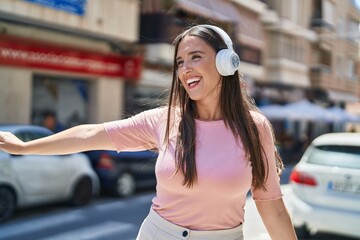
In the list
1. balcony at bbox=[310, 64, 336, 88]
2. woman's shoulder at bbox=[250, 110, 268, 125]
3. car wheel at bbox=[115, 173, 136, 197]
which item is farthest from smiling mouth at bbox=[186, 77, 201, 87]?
balcony at bbox=[310, 64, 336, 88]

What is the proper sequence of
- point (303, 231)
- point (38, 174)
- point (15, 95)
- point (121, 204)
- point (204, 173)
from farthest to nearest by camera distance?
1. point (15, 95)
2. point (121, 204)
3. point (38, 174)
4. point (303, 231)
5. point (204, 173)

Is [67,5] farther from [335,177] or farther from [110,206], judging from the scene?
[335,177]

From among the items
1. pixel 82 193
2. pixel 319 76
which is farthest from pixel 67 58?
pixel 319 76

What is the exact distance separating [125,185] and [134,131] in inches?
357

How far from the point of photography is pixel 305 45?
103 feet

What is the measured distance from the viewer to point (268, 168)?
2004 mm

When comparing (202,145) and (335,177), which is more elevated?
(202,145)

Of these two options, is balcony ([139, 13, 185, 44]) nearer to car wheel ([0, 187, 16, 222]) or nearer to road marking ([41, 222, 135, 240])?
car wheel ([0, 187, 16, 222])

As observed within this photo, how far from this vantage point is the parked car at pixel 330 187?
6227 mm

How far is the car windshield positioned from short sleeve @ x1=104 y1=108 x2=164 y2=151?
5.00 metres

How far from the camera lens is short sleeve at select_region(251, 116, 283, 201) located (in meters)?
2.00

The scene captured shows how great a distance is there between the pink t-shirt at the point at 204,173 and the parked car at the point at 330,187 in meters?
4.63

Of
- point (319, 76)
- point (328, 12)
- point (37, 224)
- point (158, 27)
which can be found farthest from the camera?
point (328, 12)

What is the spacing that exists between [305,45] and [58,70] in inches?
838
